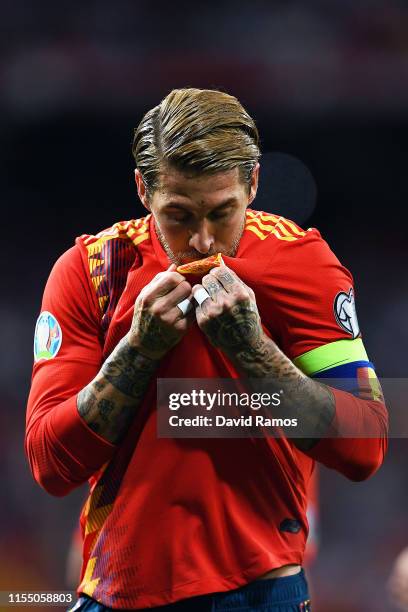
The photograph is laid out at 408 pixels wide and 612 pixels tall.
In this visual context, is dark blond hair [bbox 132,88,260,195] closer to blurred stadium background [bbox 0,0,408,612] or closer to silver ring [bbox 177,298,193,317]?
silver ring [bbox 177,298,193,317]

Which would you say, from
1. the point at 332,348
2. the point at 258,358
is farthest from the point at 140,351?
the point at 332,348

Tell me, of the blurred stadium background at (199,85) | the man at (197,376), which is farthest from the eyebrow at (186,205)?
the blurred stadium background at (199,85)

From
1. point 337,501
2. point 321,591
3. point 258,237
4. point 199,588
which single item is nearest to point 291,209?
point 337,501

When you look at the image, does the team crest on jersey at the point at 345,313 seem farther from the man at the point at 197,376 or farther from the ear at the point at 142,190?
the ear at the point at 142,190

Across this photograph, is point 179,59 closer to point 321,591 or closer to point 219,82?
point 219,82

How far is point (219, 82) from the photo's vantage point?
4.40 meters

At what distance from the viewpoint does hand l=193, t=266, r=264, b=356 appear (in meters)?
1.34

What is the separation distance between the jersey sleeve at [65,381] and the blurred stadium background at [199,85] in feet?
9.49

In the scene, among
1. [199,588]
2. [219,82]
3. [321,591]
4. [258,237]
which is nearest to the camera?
[199,588]

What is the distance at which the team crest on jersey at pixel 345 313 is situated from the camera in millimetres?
1435

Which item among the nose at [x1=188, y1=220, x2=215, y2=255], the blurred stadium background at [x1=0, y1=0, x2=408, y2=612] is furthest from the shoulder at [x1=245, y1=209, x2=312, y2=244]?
the blurred stadium background at [x1=0, y1=0, x2=408, y2=612]

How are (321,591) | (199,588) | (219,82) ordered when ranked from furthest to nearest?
(219,82), (321,591), (199,588)

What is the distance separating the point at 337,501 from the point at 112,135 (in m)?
2.00

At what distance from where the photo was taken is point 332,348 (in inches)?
55.6
